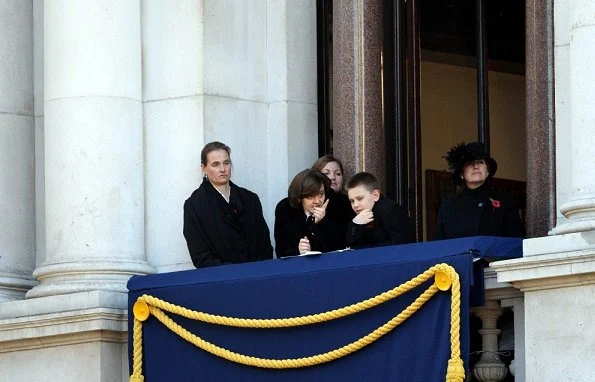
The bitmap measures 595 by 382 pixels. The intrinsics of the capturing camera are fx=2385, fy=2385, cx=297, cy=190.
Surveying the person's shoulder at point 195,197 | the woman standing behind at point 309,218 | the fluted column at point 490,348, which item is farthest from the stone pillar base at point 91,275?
the fluted column at point 490,348

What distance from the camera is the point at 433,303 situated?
17641mm

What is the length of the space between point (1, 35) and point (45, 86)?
1138 mm

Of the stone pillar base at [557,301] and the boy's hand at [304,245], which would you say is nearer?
the stone pillar base at [557,301]

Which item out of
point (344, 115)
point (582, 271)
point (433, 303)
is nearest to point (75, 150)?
point (344, 115)

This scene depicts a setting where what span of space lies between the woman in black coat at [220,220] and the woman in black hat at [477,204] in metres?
1.93

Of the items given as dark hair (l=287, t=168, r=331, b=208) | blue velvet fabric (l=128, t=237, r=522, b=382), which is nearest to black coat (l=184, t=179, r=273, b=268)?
blue velvet fabric (l=128, t=237, r=522, b=382)

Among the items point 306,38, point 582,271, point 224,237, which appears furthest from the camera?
point 306,38

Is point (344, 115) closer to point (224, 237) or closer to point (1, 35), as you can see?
point (224, 237)

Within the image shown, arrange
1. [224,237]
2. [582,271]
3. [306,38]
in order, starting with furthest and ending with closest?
[306,38] → [224,237] → [582,271]

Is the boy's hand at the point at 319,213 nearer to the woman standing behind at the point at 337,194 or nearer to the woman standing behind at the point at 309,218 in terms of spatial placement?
the woman standing behind at the point at 309,218

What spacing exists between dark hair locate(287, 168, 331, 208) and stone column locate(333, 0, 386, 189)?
3.72 ft

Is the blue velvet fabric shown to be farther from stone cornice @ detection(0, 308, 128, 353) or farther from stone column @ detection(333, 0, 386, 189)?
stone column @ detection(333, 0, 386, 189)

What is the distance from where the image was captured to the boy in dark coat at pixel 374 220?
60.9ft

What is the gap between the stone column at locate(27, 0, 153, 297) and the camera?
20297 millimetres
